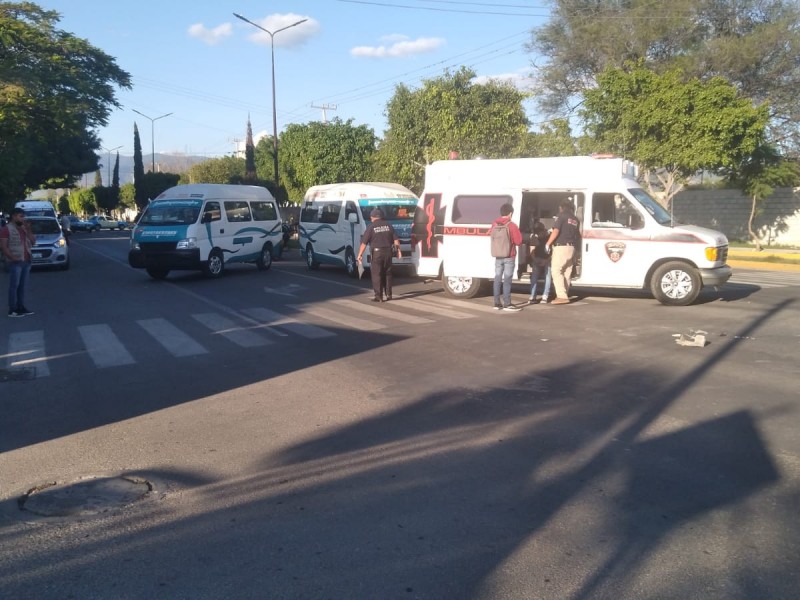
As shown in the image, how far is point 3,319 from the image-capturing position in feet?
43.8

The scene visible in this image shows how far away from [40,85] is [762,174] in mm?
27812

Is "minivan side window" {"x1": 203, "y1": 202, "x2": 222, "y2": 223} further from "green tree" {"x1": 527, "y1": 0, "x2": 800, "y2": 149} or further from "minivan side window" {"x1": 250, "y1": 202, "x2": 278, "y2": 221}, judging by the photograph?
"green tree" {"x1": 527, "y1": 0, "x2": 800, "y2": 149}

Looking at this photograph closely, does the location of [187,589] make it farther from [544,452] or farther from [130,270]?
[130,270]

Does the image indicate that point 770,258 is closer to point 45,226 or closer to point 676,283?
point 676,283

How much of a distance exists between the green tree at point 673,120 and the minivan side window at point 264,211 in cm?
1253

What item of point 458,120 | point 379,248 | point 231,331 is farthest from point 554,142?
point 231,331

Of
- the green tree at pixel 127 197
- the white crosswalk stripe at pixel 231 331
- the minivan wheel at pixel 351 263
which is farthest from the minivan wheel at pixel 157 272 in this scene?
the green tree at pixel 127 197

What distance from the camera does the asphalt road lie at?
159 inches

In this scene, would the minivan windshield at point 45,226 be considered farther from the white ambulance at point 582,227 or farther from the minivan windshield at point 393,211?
the white ambulance at point 582,227

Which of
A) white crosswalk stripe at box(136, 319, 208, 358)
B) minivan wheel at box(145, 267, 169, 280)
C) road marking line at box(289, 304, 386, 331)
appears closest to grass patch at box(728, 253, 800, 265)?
road marking line at box(289, 304, 386, 331)

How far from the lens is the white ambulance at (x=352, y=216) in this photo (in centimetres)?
1900

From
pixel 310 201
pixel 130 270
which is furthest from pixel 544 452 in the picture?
pixel 130 270

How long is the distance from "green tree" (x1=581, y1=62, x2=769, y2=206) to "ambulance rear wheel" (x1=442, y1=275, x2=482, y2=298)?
14236mm

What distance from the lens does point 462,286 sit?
15258 mm
